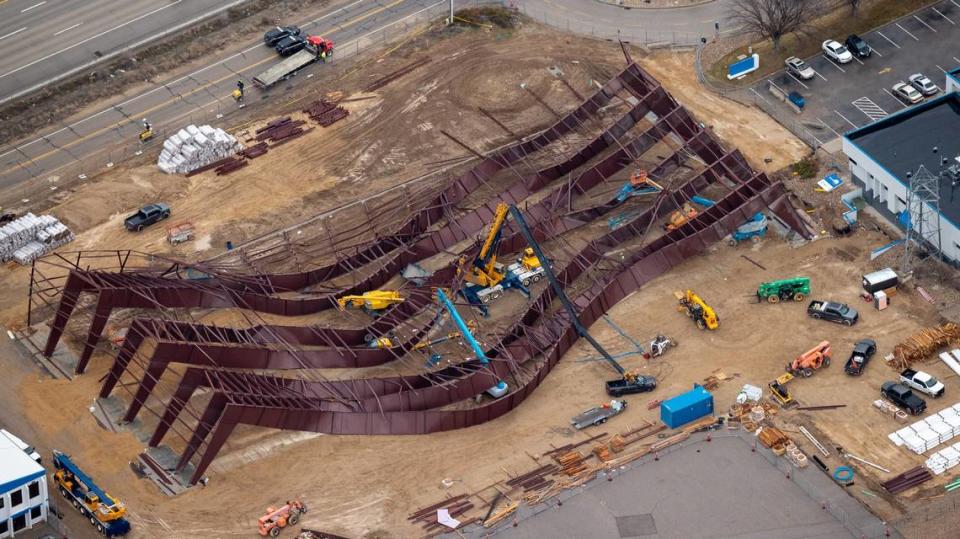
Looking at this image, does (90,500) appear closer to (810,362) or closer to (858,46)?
(810,362)

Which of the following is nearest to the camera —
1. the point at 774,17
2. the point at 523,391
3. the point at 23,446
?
the point at 23,446

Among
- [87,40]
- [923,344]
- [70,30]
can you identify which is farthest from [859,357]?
[70,30]

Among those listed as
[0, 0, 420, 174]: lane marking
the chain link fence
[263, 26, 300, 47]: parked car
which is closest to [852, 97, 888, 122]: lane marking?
→ the chain link fence

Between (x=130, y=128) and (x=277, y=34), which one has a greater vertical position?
(x=277, y=34)

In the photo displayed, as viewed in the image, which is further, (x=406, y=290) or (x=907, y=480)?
(x=406, y=290)

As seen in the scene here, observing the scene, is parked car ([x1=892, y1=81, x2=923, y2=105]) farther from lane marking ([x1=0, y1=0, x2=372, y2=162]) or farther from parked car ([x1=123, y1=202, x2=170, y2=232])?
parked car ([x1=123, y1=202, x2=170, y2=232])

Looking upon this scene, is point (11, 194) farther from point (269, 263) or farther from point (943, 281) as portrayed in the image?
point (943, 281)

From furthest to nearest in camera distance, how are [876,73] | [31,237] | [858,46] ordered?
[858,46] < [876,73] < [31,237]

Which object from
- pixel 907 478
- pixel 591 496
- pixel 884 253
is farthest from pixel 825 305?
pixel 591 496
